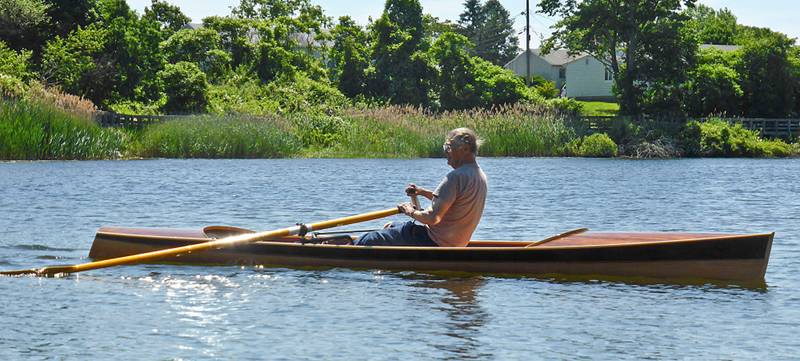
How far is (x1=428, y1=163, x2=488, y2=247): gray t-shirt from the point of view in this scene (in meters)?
12.3

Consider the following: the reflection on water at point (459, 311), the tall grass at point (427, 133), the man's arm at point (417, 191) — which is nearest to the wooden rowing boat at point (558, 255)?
the reflection on water at point (459, 311)

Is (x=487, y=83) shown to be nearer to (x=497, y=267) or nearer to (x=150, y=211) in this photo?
(x=150, y=211)

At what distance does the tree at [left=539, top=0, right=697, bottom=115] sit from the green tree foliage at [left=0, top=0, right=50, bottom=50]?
908 inches

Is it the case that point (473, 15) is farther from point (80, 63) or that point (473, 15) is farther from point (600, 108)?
point (80, 63)

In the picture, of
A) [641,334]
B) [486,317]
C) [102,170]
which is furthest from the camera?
[102,170]

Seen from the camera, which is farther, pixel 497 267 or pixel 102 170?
pixel 102 170

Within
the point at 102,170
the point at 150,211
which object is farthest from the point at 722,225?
the point at 102,170

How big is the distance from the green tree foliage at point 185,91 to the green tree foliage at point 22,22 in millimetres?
5369

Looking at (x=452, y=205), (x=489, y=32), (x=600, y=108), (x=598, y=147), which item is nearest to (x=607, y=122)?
(x=598, y=147)

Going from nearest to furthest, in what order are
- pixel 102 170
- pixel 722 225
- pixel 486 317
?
pixel 486 317 < pixel 722 225 < pixel 102 170

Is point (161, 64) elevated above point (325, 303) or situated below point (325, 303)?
above

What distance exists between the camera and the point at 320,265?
1367 centimetres

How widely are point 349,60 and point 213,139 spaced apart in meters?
17.5

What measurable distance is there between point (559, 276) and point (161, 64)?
41.3m
